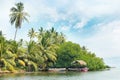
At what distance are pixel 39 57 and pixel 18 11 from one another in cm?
1076

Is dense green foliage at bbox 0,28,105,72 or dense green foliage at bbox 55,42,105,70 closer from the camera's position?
dense green foliage at bbox 0,28,105,72

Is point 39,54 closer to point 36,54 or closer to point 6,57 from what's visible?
point 36,54

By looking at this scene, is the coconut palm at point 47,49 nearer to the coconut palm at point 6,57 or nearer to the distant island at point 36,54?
the distant island at point 36,54

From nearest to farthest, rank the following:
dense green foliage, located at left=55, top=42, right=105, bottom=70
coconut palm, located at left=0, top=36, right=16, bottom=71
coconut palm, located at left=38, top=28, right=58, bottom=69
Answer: coconut palm, located at left=0, top=36, right=16, bottom=71
coconut palm, located at left=38, top=28, right=58, bottom=69
dense green foliage, located at left=55, top=42, right=105, bottom=70

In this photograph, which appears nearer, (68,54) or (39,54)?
(39,54)

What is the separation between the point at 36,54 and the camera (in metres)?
64.1

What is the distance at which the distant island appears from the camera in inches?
2217

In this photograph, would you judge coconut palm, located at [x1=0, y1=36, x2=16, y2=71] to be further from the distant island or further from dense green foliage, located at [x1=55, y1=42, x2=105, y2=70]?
dense green foliage, located at [x1=55, y1=42, x2=105, y2=70]

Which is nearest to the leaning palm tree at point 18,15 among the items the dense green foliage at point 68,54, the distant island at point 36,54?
the distant island at point 36,54

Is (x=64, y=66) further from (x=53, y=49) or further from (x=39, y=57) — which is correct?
(x=39, y=57)

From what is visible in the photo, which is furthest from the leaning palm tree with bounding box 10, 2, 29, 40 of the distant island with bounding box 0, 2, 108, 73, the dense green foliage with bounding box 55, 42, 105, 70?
the dense green foliage with bounding box 55, 42, 105, 70

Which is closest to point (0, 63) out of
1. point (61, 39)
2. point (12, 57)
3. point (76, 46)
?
point (12, 57)

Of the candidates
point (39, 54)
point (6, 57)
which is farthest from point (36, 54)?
point (6, 57)

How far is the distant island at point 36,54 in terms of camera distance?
185 feet
